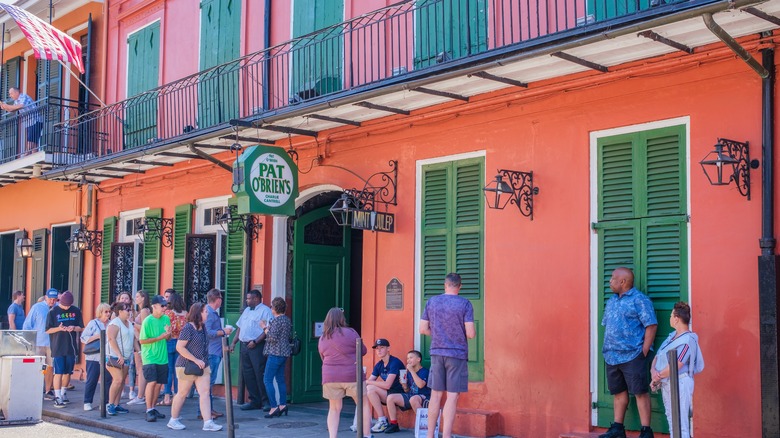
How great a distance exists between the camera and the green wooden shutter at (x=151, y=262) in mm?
16719

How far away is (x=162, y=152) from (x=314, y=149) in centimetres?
271

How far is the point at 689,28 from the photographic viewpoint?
8.31m

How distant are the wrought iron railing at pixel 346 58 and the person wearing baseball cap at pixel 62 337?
287 centimetres

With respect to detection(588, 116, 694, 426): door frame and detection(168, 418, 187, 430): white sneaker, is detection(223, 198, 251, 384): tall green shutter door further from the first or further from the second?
detection(588, 116, 694, 426): door frame

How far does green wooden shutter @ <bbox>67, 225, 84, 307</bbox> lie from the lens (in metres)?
18.7

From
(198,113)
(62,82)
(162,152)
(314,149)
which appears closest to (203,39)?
(198,113)

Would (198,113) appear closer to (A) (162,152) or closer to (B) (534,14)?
(A) (162,152)

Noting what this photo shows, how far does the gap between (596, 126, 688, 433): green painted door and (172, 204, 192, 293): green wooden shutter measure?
837cm

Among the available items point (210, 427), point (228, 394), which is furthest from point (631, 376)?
point (210, 427)

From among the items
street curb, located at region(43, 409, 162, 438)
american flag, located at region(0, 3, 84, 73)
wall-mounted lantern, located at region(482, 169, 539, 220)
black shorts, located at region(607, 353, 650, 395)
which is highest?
american flag, located at region(0, 3, 84, 73)

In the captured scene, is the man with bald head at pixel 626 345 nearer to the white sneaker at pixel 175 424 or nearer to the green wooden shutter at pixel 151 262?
the white sneaker at pixel 175 424

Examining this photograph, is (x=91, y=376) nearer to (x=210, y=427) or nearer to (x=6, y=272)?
(x=210, y=427)

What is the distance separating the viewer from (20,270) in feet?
69.5

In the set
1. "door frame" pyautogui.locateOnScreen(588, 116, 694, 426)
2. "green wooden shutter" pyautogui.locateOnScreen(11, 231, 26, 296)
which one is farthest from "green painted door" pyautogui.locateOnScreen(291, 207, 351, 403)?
"green wooden shutter" pyautogui.locateOnScreen(11, 231, 26, 296)
